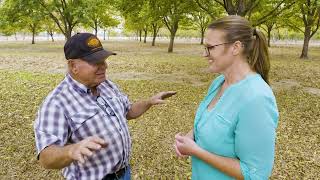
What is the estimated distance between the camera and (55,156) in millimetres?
2223

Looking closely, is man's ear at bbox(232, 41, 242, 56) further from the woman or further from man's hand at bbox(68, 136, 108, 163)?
man's hand at bbox(68, 136, 108, 163)

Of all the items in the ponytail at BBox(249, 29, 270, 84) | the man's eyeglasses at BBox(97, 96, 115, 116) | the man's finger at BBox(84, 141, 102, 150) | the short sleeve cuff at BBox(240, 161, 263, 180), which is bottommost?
the short sleeve cuff at BBox(240, 161, 263, 180)

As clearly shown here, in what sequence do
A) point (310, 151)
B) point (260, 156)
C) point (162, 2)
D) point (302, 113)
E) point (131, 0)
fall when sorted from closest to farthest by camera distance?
point (260, 156), point (310, 151), point (302, 113), point (131, 0), point (162, 2)

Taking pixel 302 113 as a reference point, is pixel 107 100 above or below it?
above

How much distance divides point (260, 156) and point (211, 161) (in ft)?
1.10

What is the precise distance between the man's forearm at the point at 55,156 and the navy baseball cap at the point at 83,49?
2.52 feet

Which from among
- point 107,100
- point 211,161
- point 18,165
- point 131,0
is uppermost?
point 131,0

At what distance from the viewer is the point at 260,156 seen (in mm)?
2127

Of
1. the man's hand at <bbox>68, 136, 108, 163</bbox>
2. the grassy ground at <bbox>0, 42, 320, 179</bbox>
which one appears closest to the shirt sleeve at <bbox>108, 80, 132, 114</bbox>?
the man's hand at <bbox>68, 136, 108, 163</bbox>

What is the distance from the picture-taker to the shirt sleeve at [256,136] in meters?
2.08

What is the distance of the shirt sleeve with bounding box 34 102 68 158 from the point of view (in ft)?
7.55

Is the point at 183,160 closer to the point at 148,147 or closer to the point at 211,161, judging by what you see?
the point at 148,147

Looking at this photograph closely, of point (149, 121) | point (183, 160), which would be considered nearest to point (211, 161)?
point (183, 160)

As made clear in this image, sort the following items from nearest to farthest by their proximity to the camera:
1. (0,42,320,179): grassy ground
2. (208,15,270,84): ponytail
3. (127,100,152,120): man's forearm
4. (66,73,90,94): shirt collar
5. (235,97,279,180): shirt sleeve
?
(235,97,279,180): shirt sleeve → (208,15,270,84): ponytail → (66,73,90,94): shirt collar → (127,100,152,120): man's forearm → (0,42,320,179): grassy ground
